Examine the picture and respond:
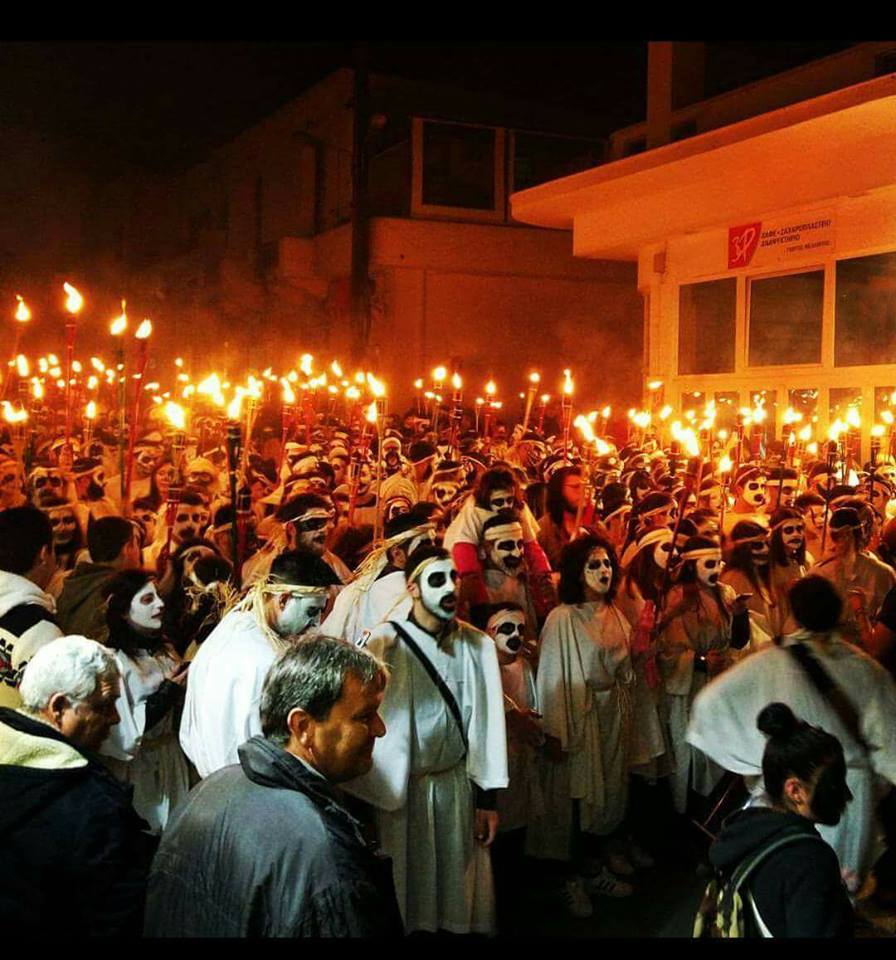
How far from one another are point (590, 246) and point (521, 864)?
1487cm

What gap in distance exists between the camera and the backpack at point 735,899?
2.96m

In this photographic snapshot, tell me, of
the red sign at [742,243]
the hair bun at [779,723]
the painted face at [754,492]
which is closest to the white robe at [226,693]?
the hair bun at [779,723]

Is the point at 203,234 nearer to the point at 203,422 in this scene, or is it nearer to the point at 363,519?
the point at 203,422

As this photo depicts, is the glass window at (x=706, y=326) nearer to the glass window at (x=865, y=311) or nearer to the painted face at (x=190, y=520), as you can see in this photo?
the glass window at (x=865, y=311)

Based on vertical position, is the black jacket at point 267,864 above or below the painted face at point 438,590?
below

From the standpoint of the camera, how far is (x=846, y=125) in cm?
1418

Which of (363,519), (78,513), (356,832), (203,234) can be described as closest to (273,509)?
(363,519)

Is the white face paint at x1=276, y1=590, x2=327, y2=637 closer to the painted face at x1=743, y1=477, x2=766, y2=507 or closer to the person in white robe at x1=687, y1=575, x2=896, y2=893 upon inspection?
the person in white robe at x1=687, y1=575, x2=896, y2=893

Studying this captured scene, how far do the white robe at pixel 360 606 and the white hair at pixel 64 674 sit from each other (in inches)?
93.3

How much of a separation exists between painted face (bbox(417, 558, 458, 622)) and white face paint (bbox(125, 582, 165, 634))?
1211mm

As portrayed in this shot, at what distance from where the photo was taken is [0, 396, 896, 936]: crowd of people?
9.20 ft

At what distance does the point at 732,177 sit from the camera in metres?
16.2

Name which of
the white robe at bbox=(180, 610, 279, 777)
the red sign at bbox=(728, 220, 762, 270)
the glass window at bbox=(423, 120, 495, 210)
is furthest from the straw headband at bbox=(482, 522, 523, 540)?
the glass window at bbox=(423, 120, 495, 210)

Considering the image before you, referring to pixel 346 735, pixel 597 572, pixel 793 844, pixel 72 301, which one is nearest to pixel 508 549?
pixel 597 572
